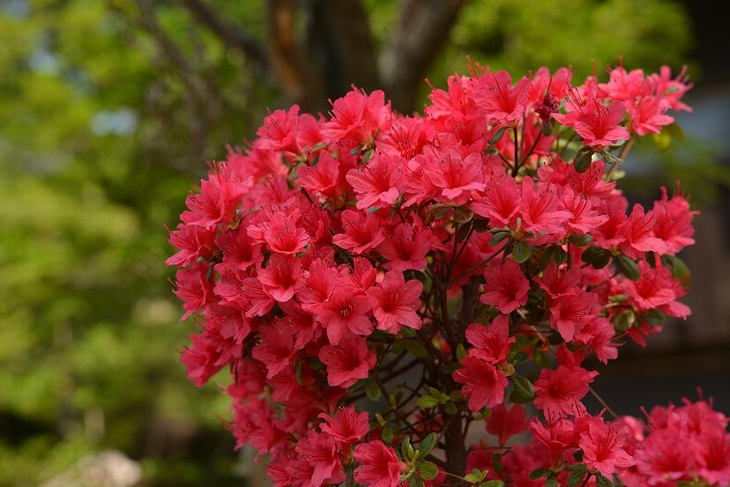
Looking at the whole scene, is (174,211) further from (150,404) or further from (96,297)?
(150,404)

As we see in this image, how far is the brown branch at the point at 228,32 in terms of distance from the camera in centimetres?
365

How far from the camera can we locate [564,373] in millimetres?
1314

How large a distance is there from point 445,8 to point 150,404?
5444mm

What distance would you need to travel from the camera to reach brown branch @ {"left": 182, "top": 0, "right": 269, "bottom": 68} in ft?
12.0

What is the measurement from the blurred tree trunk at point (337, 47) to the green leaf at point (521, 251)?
2.28 m

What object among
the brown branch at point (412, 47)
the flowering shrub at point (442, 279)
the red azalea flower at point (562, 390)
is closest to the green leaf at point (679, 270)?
the flowering shrub at point (442, 279)

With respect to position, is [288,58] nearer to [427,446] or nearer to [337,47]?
[337,47]

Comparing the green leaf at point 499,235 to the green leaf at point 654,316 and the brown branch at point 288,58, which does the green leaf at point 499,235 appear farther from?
the brown branch at point 288,58

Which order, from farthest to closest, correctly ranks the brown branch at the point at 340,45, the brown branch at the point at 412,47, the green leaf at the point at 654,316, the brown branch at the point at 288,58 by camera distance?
the brown branch at the point at 412,47 → the brown branch at the point at 340,45 → the brown branch at the point at 288,58 → the green leaf at the point at 654,316

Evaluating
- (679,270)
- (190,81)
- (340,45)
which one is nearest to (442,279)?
(679,270)

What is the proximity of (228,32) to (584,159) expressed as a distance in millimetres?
2756

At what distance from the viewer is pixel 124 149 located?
5.57 meters

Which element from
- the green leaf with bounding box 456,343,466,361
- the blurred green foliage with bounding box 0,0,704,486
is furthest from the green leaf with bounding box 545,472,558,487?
the blurred green foliage with bounding box 0,0,704,486

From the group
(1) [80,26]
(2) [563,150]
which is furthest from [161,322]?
(2) [563,150]
